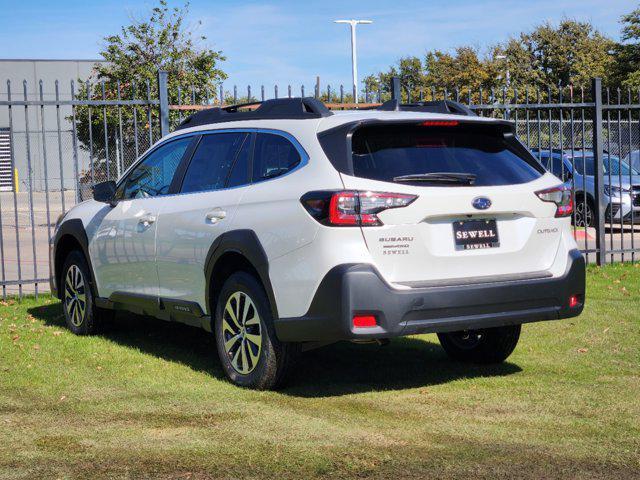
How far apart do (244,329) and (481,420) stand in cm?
168

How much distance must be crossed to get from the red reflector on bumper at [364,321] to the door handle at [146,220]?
7.73ft

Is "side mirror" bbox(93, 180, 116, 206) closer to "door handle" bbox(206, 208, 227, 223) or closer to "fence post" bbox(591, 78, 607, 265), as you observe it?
"door handle" bbox(206, 208, 227, 223)

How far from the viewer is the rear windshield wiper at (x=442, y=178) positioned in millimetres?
5742

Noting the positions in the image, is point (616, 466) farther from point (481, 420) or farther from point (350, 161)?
point (350, 161)

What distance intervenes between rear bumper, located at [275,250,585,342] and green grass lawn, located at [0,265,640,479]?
1.61 ft

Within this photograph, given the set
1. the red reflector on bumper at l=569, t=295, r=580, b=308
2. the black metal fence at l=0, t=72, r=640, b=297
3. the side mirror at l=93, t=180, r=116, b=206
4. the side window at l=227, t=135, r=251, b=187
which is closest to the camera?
the red reflector on bumper at l=569, t=295, r=580, b=308

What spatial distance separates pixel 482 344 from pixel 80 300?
11.9 feet

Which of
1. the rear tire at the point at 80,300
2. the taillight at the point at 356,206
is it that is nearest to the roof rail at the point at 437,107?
the taillight at the point at 356,206

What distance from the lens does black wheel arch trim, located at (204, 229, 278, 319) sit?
600cm

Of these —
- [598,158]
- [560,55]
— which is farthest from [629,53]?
[598,158]

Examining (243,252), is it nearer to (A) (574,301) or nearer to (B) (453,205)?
(B) (453,205)

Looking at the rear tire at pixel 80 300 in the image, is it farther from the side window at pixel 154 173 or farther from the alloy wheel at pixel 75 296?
the side window at pixel 154 173

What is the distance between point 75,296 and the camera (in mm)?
8750

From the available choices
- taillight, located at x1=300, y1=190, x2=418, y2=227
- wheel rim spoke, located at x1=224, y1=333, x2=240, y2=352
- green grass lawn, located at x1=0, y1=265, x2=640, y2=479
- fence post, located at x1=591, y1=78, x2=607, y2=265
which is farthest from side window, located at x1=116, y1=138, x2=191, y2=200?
fence post, located at x1=591, y1=78, x2=607, y2=265
